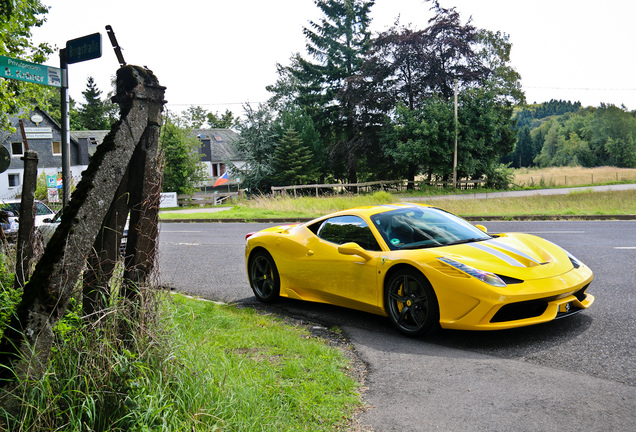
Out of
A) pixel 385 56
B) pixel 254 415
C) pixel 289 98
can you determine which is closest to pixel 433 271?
pixel 254 415

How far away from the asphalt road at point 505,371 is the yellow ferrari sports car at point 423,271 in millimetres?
241

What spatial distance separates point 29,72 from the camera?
7531mm

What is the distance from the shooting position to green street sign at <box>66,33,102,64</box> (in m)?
7.18

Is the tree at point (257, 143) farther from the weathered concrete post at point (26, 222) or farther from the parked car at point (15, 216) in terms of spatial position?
the weathered concrete post at point (26, 222)

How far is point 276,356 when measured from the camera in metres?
4.43

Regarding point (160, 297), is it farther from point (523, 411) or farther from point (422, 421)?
point (523, 411)

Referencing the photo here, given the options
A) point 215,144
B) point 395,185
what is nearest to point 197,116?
point 215,144

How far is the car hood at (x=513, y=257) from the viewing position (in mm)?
4855

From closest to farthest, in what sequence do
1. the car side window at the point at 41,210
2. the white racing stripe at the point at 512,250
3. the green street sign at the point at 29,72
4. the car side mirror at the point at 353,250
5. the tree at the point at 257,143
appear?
the white racing stripe at the point at 512,250, the car side mirror at the point at 353,250, the green street sign at the point at 29,72, the car side window at the point at 41,210, the tree at the point at 257,143

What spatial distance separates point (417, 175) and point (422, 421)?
4457 cm

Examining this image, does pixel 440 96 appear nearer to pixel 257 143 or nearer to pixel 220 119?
pixel 257 143

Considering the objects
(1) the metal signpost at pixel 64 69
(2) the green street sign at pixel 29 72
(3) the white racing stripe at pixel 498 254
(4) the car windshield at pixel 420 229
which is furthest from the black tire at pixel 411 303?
(2) the green street sign at pixel 29 72

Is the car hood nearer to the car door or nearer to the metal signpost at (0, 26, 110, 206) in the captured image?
the car door

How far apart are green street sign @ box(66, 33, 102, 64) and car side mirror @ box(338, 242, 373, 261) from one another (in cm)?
457
